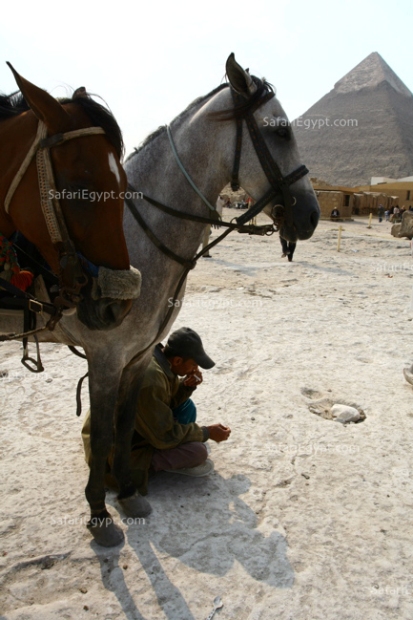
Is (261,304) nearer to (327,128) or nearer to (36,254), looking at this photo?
(36,254)

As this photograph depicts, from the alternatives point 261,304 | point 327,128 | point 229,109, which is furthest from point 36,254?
point 327,128

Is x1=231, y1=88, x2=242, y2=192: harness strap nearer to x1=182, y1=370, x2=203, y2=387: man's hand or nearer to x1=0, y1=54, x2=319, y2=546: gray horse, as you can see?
x1=0, y1=54, x2=319, y2=546: gray horse

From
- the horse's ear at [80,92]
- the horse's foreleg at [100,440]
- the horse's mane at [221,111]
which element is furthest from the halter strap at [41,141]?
the horse's foreleg at [100,440]

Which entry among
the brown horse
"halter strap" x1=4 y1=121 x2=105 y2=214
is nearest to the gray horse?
the brown horse

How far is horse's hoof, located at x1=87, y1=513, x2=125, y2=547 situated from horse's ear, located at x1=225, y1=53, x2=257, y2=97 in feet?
9.08

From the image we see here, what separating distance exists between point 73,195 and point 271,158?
1.31 metres

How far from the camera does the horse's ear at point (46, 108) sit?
1796 millimetres

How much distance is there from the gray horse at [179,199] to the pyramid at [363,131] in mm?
122620

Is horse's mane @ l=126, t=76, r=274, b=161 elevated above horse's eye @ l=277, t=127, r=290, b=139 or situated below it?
above

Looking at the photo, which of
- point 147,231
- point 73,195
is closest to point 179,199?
point 147,231

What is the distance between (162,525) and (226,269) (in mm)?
9622

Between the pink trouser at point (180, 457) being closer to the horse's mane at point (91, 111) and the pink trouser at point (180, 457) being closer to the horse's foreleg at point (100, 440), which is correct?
the horse's foreleg at point (100, 440)

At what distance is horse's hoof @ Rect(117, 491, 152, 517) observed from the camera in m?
3.04

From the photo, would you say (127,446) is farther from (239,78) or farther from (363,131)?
(363,131)
